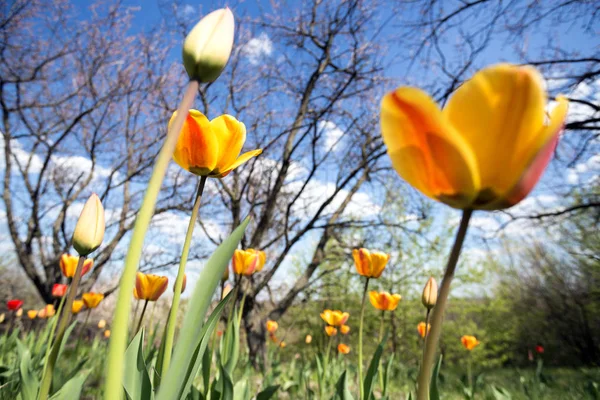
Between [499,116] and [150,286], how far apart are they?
1325 millimetres

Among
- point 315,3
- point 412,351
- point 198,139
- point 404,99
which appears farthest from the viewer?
point 412,351

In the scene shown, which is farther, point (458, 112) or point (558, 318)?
point (558, 318)

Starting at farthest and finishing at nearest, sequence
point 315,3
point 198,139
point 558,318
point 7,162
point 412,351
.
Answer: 1. point 412,351
2. point 558,318
3. point 7,162
4. point 315,3
5. point 198,139

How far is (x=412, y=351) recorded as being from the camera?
40.7ft

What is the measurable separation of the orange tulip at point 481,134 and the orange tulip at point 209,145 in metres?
0.39

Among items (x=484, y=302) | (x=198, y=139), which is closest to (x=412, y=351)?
(x=484, y=302)

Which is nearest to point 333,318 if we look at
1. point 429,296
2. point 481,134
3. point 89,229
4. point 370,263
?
point 370,263

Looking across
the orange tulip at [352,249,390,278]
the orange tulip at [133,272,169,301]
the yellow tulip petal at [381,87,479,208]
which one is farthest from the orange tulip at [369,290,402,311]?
the yellow tulip petal at [381,87,479,208]

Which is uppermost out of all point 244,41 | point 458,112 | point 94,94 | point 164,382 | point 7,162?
point 244,41

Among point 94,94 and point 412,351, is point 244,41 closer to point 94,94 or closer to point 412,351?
point 94,94

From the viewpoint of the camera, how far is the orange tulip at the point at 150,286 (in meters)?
1.38

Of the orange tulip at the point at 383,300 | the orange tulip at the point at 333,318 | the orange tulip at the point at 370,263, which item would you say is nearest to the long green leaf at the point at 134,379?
the orange tulip at the point at 370,263

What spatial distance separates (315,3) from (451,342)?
467 inches

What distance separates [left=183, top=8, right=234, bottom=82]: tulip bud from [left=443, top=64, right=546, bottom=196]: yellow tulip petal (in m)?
0.24
